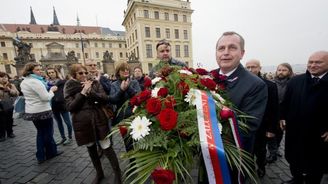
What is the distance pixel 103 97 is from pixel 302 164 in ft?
10.4

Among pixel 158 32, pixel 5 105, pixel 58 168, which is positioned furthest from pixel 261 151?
pixel 158 32

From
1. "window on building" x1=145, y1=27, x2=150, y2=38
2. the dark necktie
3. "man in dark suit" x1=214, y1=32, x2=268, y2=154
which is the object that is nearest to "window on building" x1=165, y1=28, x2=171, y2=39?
"window on building" x1=145, y1=27, x2=150, y2=38

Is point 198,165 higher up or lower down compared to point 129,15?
lower down

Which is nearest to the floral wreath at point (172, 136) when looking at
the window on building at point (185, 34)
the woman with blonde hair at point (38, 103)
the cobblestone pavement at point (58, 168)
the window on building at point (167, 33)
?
the cobblestone pavement at point (58, 168)

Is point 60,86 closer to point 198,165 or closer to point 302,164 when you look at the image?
point 198,165

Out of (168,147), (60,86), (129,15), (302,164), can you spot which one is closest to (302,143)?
(302,164)

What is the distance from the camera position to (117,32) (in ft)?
235

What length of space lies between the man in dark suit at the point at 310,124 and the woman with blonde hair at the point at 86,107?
9.64ft

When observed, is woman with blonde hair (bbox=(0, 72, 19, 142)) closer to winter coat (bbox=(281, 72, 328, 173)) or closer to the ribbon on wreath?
the ribbon on wreath

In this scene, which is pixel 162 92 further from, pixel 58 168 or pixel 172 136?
pixel 58 168

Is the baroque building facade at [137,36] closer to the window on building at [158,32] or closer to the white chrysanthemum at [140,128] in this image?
the window on building at [158,32]

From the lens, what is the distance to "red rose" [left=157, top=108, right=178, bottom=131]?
1.14 metres

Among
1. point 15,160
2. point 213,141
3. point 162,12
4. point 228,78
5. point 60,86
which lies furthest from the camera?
point 162,12

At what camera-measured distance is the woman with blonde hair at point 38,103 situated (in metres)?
3.85
